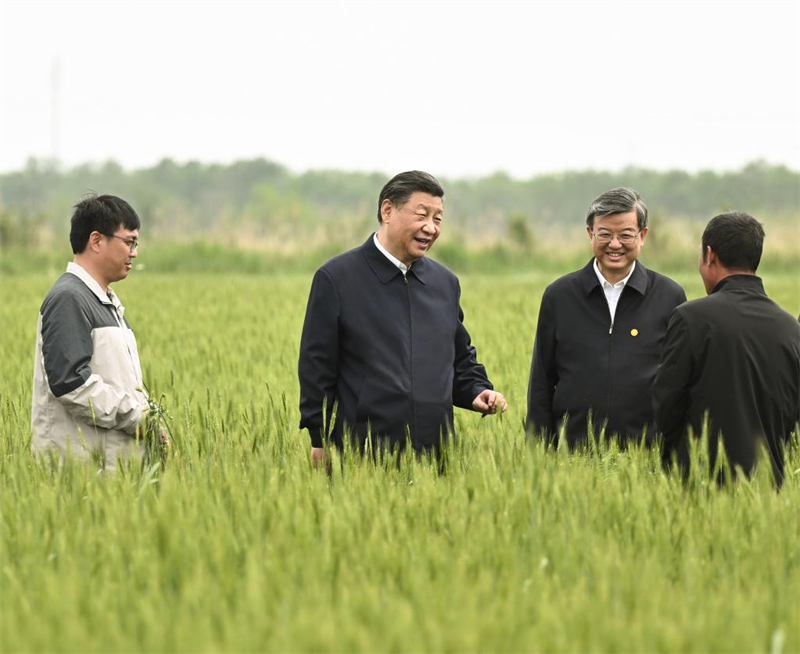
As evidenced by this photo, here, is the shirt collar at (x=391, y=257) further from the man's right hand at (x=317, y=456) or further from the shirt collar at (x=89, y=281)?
the shirt collar at (x=89, y=281)

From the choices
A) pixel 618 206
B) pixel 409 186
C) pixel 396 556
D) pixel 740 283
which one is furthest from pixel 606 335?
pixel 396 556

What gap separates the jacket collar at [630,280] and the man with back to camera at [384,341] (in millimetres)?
649

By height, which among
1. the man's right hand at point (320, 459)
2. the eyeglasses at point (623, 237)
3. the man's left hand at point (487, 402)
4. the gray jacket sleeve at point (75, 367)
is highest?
the eyeglasses at point (623, 237)

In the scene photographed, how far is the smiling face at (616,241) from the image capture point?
439 cm

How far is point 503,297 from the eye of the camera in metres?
13.7

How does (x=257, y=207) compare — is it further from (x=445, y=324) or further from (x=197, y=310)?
(x=445, y=324)

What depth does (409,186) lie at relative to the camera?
13.5 feet

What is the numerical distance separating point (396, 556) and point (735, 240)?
1.69 metres

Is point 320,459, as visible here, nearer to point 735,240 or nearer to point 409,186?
point 409,186

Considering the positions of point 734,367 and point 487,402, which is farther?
point 487,402

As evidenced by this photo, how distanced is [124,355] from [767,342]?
2.28 meters

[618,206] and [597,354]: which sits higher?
[618,206]

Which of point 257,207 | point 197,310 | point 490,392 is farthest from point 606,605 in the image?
point 257,207

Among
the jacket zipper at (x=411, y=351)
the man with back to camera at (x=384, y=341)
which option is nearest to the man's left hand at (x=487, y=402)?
the man with back to camera at (x=384, y=341)
